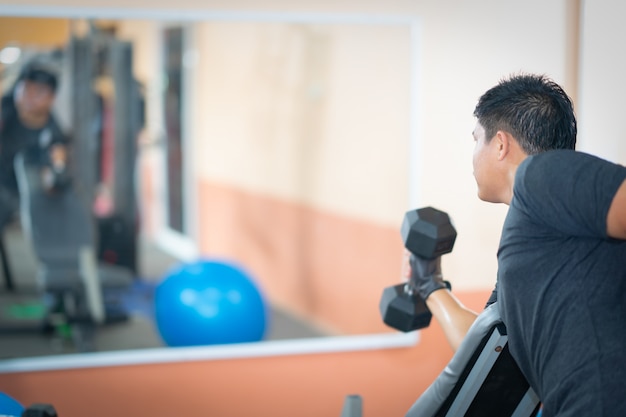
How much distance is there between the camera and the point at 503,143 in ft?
4.62

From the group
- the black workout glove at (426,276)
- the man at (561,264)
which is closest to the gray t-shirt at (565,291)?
the man at (561,264)

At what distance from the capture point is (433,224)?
5.54 feet

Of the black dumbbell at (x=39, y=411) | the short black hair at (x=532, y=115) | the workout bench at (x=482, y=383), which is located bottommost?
the black dumbbell at (x=39, y=411)

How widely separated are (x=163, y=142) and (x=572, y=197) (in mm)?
2491

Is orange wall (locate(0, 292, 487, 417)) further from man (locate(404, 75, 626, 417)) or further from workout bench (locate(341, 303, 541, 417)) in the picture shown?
man (locate(404, 75, 626, 417))

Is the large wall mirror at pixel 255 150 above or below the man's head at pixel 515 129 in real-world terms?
below

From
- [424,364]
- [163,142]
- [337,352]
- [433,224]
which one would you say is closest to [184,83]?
[163,142]

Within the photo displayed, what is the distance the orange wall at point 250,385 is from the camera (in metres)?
2.80

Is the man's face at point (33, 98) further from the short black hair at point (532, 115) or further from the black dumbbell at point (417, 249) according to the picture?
the short black hair at point (532, 115)

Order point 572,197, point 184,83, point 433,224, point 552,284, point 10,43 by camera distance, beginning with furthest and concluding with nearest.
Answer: point 184,83 < point 10,43 < point 433,224 < point 552,284 < point 572,197

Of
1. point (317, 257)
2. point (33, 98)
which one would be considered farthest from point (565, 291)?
point (33, 98)

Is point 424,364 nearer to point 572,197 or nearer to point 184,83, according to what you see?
point 184,83

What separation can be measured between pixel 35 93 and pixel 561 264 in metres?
2.54

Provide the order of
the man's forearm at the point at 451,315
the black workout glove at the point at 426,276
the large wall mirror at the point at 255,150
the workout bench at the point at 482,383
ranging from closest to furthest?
the workout bench at the point at 482,383, the man's forearm at the point at 451,315, the black workout glove at the point at 426,276, the large wall mirror at the point at 255,150
